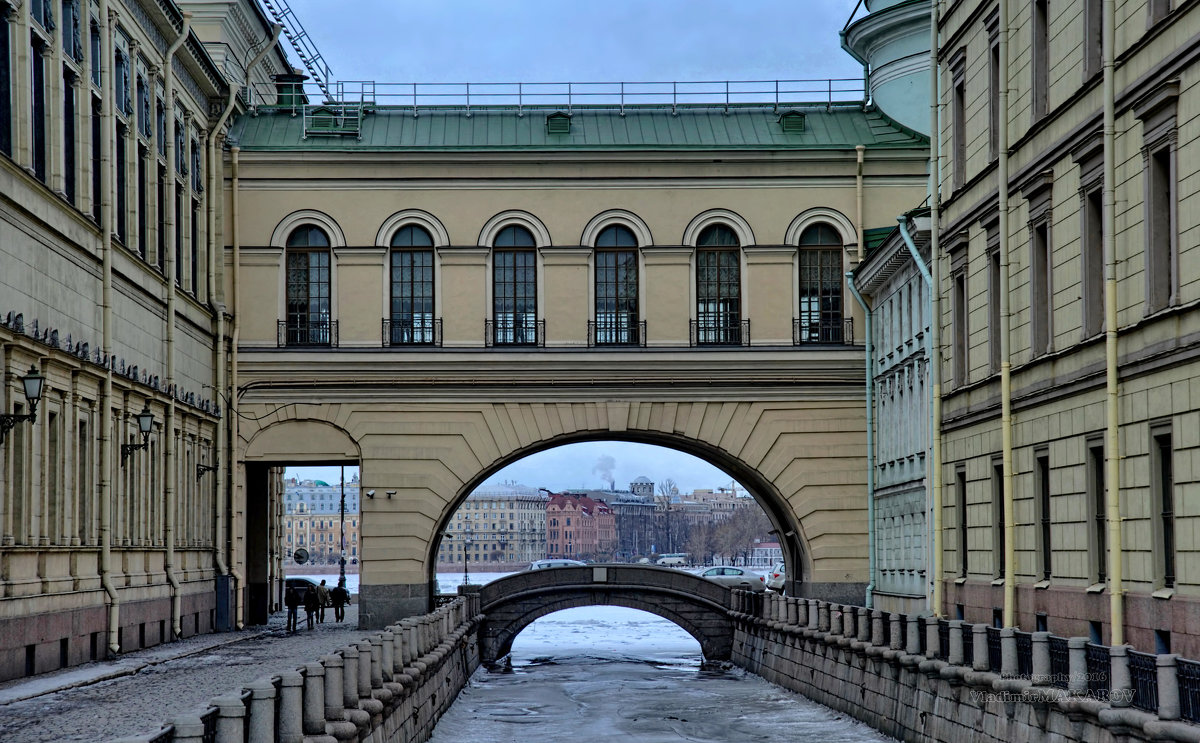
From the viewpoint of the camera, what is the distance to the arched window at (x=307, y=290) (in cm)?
4084

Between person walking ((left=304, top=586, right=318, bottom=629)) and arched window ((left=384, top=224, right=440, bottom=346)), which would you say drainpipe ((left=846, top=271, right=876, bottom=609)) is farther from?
person walking ((left=304, top=586, right=318, bottom=629))

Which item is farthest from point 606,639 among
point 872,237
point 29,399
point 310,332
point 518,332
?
point 29,399

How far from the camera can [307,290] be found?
40906mm

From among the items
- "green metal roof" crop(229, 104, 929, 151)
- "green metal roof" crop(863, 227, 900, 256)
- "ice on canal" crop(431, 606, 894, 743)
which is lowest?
"ice on canal" crop(431, 606, 894, 743)

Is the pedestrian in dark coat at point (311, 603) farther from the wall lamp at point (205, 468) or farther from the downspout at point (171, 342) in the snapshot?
the downspout at point (171, 342)

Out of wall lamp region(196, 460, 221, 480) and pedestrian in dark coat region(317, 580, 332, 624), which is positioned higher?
wall lamp region(196, 460, 221, 480)

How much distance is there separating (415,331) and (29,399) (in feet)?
58.2

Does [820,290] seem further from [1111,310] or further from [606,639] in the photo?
[606,639]

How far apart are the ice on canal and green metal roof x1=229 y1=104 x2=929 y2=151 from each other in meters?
12.7

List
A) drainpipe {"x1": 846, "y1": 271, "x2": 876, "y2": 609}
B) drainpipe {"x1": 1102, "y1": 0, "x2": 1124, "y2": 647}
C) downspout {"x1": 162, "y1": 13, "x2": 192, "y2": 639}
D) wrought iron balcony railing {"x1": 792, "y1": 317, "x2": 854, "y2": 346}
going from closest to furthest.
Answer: drainpipe {"x1": 1102, "y1": 0, "x2": 1124, "y2": 647}, downspout {"x1": 162, "y1": 13, "x2": 192, "y2": 639}, drainpipe {"x1": 846, "y1": 271, "x2": 876, "y2": 609}, wrought iron balcony railing {"x1": 792, "y1": 317, "x2": 854, "y2": 346}

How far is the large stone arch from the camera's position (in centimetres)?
4028

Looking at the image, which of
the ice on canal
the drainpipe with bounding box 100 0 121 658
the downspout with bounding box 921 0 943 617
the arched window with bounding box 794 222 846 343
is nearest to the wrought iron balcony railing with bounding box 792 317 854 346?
the arched window with bounding box 794 222 846 343

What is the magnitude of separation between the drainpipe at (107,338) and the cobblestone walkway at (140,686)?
1205 millimetres

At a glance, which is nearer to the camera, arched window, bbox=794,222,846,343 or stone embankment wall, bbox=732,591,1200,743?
stone embankment wall, bbox=732,591,1200,743
